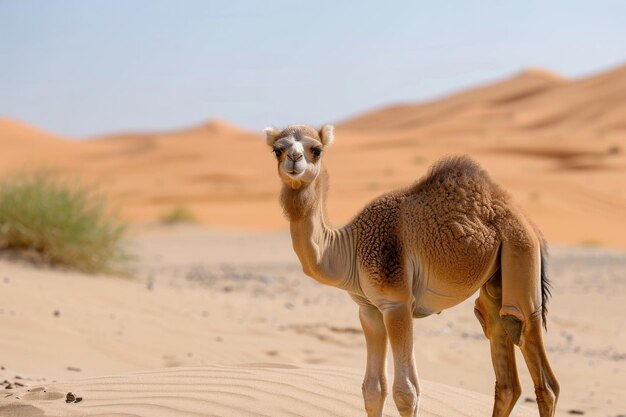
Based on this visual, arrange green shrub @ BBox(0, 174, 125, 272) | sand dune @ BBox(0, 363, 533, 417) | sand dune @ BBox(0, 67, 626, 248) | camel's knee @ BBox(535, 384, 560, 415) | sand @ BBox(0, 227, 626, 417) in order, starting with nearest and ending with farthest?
camel's knee @ BBox(535, 384, 560, 415) < sand dune @ BBox(0, 363, 533, 417) < sand @ BBox(0, 227, 626, 417) < green shrub @ BBox(0, 174, 125, 272) < sand dune @ BBox(0, 67, 626, 248)

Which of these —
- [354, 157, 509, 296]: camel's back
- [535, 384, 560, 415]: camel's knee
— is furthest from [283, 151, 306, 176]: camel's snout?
[535, 384, 560, 415]: camel's knee

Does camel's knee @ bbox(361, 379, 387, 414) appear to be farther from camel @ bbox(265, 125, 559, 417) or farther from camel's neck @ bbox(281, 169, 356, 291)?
camel's neck @ bbox(281, 169, 356, 291)

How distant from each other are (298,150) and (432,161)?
153ft

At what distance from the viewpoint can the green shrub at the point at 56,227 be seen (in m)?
13.4

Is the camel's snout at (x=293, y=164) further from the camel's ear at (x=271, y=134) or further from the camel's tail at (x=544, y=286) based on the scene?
the camel's tail at (x=544, y=286)

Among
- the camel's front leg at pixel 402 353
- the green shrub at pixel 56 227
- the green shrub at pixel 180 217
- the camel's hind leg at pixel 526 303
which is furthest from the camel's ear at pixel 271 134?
the green shrub at pixel 180 217

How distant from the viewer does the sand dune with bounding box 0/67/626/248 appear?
33284 mm

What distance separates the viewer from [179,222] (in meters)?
30.0

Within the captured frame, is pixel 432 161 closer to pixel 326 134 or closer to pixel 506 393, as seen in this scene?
pixel 506 393

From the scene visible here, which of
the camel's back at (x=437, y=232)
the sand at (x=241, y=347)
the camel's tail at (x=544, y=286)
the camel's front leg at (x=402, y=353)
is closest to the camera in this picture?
the camel's front leg at (x=402, y=353)

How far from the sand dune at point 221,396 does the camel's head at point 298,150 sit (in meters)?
1.63

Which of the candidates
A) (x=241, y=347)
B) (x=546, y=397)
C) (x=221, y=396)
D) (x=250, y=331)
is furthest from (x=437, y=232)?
(x=250, y=331)

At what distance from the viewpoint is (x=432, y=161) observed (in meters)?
51.5

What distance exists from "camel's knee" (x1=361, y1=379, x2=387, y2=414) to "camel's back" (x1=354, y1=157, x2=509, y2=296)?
64cm
